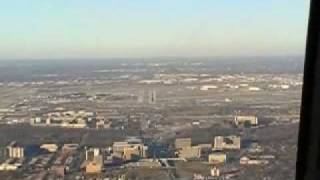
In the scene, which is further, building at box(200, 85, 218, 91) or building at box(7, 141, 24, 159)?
building at box(200, 85, 218, 91)

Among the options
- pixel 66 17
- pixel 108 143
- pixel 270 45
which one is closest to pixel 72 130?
pixel 108 143

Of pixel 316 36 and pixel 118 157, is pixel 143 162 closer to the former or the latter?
pixel 118 157

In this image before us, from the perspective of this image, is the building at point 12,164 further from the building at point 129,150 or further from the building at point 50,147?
the building at point 129,150

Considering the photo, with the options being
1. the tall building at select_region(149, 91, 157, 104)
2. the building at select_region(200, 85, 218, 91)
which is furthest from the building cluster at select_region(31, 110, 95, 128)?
the building at select_region(200, 85, 218, 91)

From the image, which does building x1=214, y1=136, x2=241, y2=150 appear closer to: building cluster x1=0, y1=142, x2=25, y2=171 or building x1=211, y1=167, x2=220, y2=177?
building x1=211, y1=167, x2=220, y2=177

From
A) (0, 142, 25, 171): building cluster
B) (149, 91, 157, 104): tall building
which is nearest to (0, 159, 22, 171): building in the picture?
(0, 142, 25, 171): building cluster

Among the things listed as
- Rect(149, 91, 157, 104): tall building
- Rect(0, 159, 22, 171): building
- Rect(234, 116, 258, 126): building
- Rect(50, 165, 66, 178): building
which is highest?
Rect(149, 91, 157, 104): tall building

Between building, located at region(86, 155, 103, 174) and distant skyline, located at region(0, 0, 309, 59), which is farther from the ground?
distant skyline, located at region(0, 0, 309, 59)
